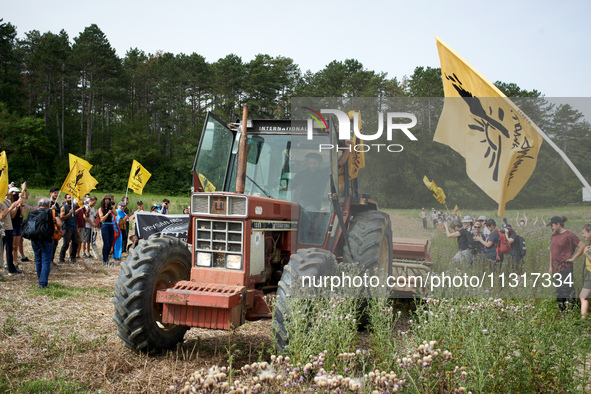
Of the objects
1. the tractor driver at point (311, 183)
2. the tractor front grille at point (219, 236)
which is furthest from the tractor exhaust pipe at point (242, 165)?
the tractor driver at point (311, 183)

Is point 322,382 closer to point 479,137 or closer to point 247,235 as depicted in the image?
point 247,235

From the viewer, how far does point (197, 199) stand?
4.55 meters

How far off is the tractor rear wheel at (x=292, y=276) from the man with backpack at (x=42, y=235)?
233 inches

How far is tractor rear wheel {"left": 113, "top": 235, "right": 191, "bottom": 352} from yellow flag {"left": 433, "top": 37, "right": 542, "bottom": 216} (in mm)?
3629

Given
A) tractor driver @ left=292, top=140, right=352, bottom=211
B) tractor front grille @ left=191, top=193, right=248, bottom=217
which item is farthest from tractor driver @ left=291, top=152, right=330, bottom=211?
tractor front grille @ left=191, top=193, right=248, bottom=217

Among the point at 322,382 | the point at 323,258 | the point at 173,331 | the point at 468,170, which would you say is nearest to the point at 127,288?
the point at 173,331

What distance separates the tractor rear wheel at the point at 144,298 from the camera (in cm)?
432

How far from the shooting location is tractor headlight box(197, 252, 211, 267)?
4.60 metres

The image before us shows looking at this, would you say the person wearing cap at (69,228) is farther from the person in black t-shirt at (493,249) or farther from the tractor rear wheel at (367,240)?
the person in black t-shirt at (493,249)

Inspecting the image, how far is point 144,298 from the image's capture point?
4.33m

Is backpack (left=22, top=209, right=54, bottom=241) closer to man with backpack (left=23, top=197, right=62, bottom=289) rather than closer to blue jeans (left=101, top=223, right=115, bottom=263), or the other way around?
man with backpack (left=23, top=197, right=62, bottom=289)

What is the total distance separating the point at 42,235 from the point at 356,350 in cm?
687

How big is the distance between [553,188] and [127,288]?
18.4ft

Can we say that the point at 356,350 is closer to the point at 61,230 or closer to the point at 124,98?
the point at 61,230
